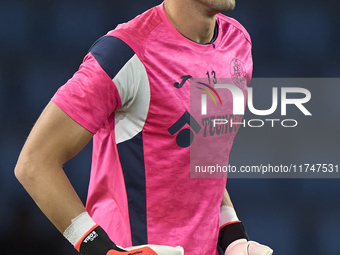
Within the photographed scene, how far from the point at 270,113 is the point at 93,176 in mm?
1075

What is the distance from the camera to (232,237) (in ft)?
4.14

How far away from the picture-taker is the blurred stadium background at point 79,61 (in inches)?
96.6

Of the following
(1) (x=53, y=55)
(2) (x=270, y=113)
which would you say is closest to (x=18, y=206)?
(1) (x=53, y=55)

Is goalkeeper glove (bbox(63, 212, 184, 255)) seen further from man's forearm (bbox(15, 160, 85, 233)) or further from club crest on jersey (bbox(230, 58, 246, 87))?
club crest on jersey (bbox(230, 58, 246, 87))

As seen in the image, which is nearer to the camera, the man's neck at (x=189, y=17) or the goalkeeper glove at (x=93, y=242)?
the goalkeeper glove at (x=93, y=242)

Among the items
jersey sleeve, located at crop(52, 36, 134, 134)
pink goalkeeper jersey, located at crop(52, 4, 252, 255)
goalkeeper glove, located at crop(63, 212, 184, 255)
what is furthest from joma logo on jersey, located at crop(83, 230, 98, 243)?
jersey sleeve, located at crop(52, 36, 134, 134)

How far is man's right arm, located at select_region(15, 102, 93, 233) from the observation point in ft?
3.12

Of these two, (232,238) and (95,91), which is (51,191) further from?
(232,238)

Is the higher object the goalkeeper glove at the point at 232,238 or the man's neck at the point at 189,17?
the man's neck at the point at 189,17

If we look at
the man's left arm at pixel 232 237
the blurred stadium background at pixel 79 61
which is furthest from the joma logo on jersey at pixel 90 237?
the blurred stadium background at pixel 79 61

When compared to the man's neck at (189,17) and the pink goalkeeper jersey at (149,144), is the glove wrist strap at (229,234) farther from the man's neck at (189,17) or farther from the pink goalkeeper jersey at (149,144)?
the man's neck at (189,17)

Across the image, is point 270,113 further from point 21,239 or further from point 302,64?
point 21,239

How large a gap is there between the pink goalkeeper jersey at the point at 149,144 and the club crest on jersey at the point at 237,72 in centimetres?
12

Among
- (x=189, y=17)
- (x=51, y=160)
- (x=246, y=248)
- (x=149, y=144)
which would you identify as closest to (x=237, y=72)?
(x=189, y=17)
